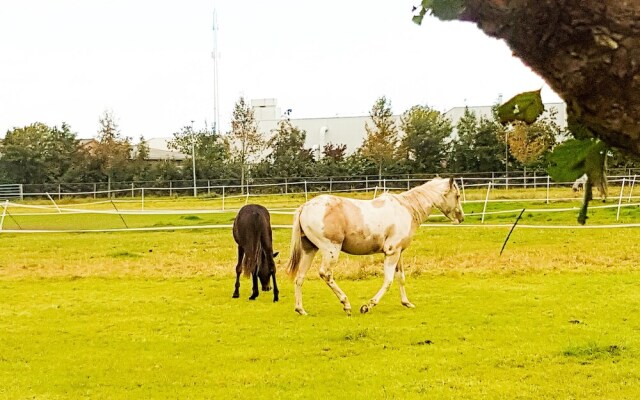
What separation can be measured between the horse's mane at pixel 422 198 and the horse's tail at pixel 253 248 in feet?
6.39

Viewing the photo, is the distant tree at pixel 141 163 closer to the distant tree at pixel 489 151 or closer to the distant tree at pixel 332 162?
the distant tree at pixel 332 162

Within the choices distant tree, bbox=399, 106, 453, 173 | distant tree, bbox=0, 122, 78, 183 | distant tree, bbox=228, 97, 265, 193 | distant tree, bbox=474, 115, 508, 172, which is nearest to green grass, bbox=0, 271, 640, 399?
distant tree, bbox=474, 115, 508, 172

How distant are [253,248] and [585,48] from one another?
8.47 m

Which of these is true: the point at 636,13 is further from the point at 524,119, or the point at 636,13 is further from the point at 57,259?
the point at 57,259

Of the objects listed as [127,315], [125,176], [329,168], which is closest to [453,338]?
[127,315]

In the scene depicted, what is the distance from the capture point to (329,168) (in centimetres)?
3812

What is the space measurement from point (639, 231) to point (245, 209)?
874 centimetres

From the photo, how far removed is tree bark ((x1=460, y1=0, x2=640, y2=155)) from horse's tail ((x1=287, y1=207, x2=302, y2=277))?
7284mm

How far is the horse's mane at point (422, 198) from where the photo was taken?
27.2 feet

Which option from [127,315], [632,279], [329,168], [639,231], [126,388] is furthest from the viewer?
[329,168]

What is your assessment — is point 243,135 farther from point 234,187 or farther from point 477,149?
point 477,149

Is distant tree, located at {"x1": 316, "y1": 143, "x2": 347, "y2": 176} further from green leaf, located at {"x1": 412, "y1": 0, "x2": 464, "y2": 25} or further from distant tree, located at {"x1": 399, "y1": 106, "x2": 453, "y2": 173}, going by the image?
green leaf, located at {"x1": 412, "y1": 0, "x2": 464, "y2": 25}

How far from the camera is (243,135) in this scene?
4053 cm

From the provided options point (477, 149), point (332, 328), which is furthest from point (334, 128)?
point (332, 328)
